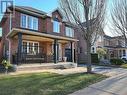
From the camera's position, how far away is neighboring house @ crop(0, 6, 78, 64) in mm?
21250

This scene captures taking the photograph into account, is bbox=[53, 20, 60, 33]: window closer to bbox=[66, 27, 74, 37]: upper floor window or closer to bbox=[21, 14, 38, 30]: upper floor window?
bbox=[21, 14, 38, 30]: upper floor window

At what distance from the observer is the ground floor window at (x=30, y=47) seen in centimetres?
2278

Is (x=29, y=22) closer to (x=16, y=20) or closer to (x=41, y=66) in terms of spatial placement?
(x=16, y=20)

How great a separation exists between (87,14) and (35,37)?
7.87 meters

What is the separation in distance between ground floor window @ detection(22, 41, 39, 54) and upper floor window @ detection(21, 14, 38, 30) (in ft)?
6.70

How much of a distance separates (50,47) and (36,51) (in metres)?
2.66

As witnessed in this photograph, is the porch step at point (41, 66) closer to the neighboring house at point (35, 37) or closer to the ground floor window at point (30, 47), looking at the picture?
the neighboring house at point (35, 37)

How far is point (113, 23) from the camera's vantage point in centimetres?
2886

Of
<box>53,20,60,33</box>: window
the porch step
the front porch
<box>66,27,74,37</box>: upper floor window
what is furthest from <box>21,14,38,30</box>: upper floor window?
<box>66,27,74,37</box>: upper floor window

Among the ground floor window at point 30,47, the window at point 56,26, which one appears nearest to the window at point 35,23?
the ground floor window at point 30,47

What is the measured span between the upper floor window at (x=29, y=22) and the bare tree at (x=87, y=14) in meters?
8.06

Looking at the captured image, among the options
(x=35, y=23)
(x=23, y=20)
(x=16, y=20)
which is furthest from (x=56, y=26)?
(x=16, y=20)

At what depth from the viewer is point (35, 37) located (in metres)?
21.8

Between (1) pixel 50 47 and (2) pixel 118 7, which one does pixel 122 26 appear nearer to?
(2) pixel 118 7
